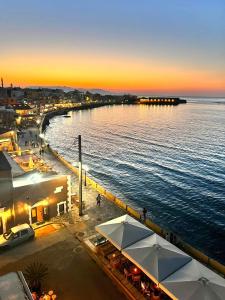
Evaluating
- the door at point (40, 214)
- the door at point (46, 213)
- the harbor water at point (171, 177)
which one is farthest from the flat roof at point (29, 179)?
the harbor water at point (171, 177)

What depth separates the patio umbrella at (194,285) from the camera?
11242 millimetres

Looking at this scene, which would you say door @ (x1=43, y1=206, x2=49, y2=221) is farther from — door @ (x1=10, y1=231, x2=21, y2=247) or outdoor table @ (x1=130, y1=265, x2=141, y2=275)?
outdoor table @ (x1=130, y1=265, x2=141, y2=275)

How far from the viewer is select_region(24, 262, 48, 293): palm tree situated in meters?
13.9

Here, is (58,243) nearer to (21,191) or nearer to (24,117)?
(21,191)

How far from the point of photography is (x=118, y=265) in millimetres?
15672

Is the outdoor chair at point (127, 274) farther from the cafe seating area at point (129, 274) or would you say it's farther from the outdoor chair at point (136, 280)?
the outdoor chair at point (136, 280)

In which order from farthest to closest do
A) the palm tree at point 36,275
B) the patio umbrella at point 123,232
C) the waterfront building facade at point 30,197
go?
the waterfront building facade at point 30,197 → the patio umbrella at point 123,232 → the palm tree at point 36,275

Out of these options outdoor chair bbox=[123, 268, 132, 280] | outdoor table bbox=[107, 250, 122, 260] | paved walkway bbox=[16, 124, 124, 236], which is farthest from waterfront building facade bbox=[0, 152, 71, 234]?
outdoor chair bbox=[123, 268, 132, 280]

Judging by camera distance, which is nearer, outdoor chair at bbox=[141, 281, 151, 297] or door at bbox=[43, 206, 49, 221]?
outdoor chair at bbox=[141, 281, 151, 297]

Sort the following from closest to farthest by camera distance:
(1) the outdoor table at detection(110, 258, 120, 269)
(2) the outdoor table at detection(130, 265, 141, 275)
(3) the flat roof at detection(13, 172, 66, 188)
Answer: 1. (2) the outdoor table at detection(130, 265, 141, 275)
2. (1) the outdoor table at detection(110, 258, 120, 269)
3. (3) the flat roof at detection(13, 172, 66, 188)

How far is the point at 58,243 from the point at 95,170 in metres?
29.9

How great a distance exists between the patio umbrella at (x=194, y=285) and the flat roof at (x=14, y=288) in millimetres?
6321

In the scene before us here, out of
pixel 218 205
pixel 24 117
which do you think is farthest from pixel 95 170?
pixel 24 117

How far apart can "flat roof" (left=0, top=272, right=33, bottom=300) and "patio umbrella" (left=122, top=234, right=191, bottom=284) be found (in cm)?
580
